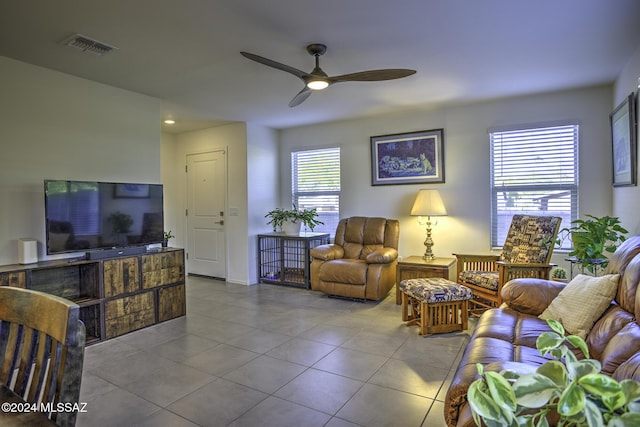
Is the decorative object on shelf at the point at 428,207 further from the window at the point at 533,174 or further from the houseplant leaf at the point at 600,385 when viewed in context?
the houseplant leaf at the point at 600,385

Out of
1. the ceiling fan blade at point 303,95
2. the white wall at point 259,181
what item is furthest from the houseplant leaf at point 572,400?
the white wall at point 259,181

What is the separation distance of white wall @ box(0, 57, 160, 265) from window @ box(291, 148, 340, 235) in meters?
2.54

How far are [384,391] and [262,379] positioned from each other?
32.5 inches

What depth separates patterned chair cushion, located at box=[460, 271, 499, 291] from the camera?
3.53 meters

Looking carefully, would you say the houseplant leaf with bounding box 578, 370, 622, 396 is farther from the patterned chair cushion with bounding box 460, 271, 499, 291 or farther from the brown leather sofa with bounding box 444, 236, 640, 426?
the patterned chair cushion with bounding box 460, 271, 499, 291

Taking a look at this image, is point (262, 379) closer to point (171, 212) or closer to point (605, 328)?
point (605, 328)

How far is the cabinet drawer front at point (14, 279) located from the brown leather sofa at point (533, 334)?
3.10 metres

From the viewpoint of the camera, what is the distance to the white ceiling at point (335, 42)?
231 cm

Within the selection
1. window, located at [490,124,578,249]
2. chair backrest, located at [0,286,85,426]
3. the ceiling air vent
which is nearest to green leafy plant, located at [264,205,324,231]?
window, located at [490,124,578,249]

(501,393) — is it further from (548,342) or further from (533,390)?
(548,342)

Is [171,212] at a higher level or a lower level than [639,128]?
lower

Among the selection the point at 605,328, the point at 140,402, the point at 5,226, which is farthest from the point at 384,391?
the point at 5,226

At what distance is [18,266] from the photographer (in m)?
2.89

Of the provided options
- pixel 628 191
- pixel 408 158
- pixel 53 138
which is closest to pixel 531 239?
pixel 628 191
